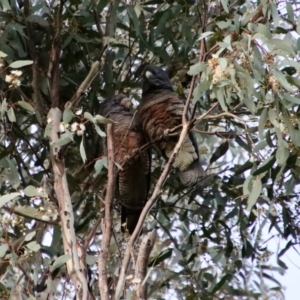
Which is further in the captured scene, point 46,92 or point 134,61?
point 134,61

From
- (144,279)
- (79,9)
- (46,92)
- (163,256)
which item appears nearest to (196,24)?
(79,9)

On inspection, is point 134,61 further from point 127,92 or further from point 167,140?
point 167,140

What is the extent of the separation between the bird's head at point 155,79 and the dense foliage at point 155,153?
54mm

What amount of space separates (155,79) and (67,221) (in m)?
0.95

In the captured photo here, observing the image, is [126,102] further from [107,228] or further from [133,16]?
[107,228]

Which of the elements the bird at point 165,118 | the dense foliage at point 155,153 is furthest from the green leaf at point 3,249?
the bird at point 165,118

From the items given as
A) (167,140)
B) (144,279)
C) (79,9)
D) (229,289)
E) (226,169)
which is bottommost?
(229,289)

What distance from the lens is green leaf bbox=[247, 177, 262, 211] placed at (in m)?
1.96

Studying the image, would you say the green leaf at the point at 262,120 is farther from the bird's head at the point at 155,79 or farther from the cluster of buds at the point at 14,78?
the bird's head at the point at 155,79

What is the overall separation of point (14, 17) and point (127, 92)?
0.77 metres

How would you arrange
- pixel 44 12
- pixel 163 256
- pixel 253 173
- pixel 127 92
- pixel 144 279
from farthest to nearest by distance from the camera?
pixel 127 92 → pixel 44 12 → pixel 163 256 → pixel 253 173 → pixel 144 279

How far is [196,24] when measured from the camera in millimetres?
2668

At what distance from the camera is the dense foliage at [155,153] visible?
1.86 m

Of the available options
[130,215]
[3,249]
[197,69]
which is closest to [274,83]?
[197,69]
